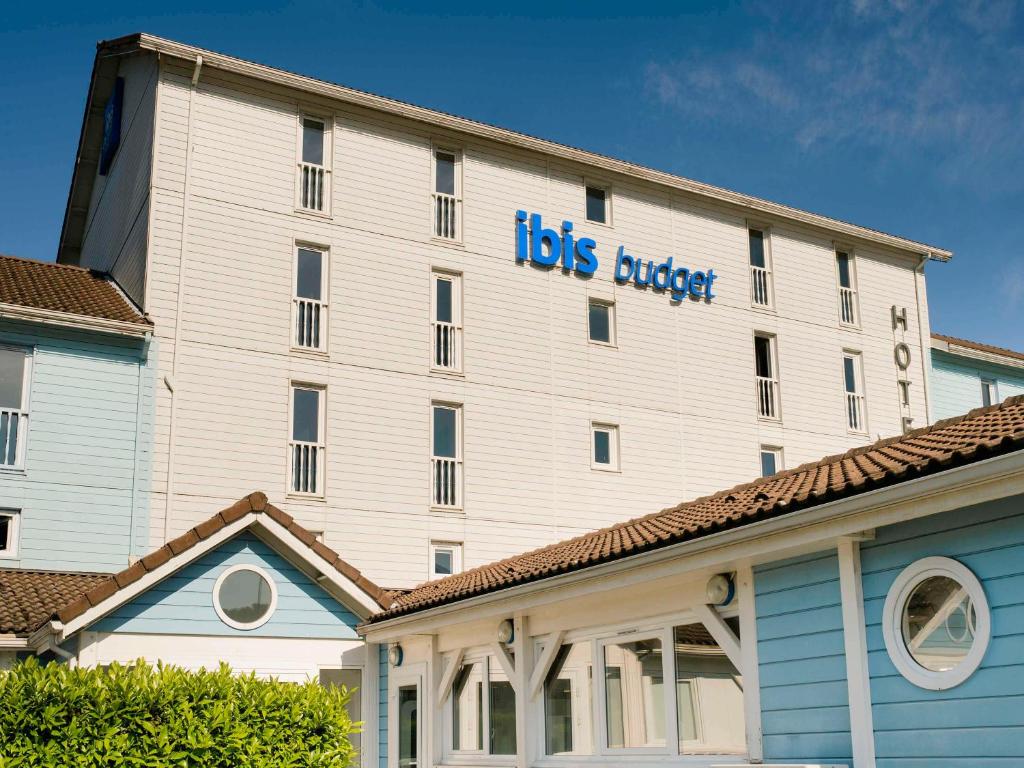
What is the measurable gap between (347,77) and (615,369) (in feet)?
27.4

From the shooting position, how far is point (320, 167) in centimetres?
2433

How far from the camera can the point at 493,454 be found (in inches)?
970

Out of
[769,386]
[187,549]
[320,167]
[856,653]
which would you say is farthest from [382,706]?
[769,386]

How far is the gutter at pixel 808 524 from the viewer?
7.50m

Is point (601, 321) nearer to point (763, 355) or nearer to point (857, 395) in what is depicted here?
point (763, 355)

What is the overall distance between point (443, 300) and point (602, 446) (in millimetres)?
4662

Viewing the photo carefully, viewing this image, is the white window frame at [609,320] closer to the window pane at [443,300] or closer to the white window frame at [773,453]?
the window pane at [443,300]

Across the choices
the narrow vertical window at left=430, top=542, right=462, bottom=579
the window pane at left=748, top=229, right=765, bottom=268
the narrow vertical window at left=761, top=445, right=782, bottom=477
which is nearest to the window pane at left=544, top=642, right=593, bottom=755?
the narrow vertical window at left=430, top=542, right=462, bottom=579

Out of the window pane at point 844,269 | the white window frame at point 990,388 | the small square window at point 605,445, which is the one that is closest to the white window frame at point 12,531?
the small square window at point 605,445

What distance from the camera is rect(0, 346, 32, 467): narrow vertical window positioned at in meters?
20.1

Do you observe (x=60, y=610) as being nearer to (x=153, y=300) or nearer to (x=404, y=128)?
(x=153, y=300)

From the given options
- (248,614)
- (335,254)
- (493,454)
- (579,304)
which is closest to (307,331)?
(335,254)

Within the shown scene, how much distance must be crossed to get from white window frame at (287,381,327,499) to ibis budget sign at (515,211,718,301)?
5.55m

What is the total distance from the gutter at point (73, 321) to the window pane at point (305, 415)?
3067mm
